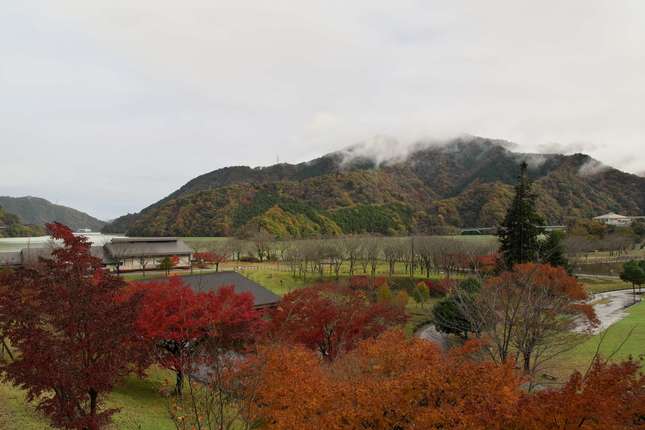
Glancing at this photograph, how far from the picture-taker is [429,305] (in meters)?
42.0

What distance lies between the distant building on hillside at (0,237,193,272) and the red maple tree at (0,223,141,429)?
45763mm

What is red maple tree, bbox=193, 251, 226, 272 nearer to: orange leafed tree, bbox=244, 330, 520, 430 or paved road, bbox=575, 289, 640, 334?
paved road, bbox=575, 289, 640, 334

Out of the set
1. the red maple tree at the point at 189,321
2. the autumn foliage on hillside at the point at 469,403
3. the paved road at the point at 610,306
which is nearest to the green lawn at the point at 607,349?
the paved road at the point at 610,306

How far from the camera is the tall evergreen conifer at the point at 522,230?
37938 mm

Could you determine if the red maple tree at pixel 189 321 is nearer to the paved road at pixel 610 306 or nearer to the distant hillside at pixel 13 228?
the paved road at pixel 610 306

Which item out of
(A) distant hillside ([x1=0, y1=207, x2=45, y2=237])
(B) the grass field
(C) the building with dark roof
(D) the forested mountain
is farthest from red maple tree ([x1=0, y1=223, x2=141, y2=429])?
(A) distant hillside ([x1=0, y1=207, x2=45, y2=237])

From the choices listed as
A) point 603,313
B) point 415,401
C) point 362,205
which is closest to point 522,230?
point 603,313

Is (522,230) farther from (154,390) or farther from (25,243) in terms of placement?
(25,243)

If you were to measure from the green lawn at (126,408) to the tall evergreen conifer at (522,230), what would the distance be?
33.1m

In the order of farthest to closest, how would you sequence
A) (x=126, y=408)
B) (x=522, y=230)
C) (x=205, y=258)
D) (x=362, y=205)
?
1. (x=362, y=205)
2. (x=205, y=258)
3. (x=522, y=230)
4. (x=126, y=408)

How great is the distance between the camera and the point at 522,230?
38.0 m

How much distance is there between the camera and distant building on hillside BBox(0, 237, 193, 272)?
5253 cm

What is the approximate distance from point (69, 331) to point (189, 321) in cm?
774

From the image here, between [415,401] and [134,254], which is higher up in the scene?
[134,254]
